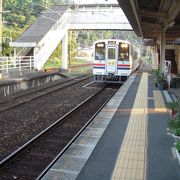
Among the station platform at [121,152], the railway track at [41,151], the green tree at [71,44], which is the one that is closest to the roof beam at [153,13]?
the railway track at [41,151]

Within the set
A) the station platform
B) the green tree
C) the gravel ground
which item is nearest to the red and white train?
the gravel ground

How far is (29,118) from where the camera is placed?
40.5ft

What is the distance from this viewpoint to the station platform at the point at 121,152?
544 cm

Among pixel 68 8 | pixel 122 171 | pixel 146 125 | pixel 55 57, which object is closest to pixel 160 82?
pixel 146 125

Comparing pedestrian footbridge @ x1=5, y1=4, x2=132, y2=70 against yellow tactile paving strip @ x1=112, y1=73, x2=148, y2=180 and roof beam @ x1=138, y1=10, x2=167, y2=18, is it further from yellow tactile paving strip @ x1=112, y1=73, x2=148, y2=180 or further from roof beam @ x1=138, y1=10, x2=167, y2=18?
yellow tactile paving strip @ x1=112, y1=73, x2=148, y2=180

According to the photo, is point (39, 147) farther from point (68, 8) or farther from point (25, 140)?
point (68, 8)

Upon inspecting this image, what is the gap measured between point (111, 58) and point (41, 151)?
15.2 metres

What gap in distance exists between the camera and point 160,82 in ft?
61.0

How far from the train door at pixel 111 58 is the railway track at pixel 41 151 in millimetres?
10453

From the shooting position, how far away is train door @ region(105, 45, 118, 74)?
75.5ft

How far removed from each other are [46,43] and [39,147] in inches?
985

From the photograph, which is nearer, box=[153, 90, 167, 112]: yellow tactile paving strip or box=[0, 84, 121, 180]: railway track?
box=[0, 84, 121, 180]: railway track

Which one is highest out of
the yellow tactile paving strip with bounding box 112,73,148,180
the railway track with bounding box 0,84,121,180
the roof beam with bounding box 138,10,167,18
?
the roof beam with bounding box 138,10,167,18

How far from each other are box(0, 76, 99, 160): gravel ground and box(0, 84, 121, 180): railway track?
327mm
